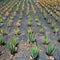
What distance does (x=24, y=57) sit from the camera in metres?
5.16

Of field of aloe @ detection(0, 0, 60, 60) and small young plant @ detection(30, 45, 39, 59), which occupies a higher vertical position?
small young plant @ detection(30, 45, 39, 59)

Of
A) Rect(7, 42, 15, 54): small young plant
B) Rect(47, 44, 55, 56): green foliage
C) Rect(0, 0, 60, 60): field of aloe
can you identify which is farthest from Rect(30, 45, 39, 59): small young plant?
Rect(7, 42, 15, 54): small young plant

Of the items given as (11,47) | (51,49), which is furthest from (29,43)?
(51,49)

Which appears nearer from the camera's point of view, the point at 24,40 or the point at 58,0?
the point at 24,40

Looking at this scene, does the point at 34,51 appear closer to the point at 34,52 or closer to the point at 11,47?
the point at 34,52

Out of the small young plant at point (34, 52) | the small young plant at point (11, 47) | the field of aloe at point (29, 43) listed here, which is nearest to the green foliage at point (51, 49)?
the field of aloe at point (29, 43)

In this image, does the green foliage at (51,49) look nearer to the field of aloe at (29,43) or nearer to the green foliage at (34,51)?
the field of aloe at (29,43)

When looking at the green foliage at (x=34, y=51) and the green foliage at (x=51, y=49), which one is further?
the green foliage at (x=51, y=49)

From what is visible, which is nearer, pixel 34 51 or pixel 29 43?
pixel 34 51

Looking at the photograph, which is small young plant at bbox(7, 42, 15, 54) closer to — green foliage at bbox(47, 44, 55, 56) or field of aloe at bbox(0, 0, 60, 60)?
field of aloe at bbox(0, 0, 60, 60)

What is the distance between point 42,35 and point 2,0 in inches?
621

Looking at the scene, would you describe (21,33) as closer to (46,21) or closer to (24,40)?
(24,40)

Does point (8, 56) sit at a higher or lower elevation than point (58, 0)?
higher

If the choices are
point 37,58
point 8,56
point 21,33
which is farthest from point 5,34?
point 37,58
